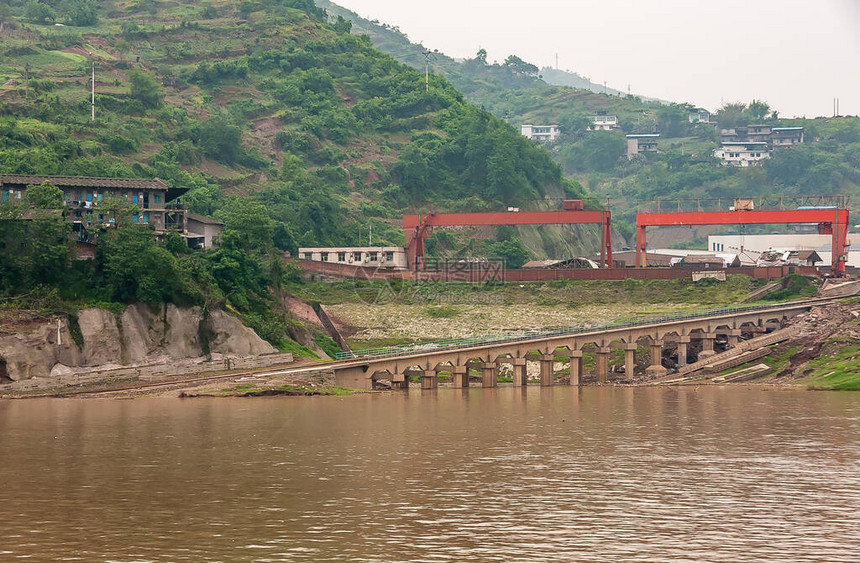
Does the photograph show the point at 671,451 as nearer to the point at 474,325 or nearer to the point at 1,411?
the point at 1,411

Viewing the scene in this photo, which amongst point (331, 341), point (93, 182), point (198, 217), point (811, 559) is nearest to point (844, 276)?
point (331, 341)

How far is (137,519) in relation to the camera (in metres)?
48.7

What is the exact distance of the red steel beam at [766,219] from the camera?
476ft

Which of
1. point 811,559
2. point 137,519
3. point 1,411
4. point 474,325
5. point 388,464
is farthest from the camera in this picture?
point 474,325

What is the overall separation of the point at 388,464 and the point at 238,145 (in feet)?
437

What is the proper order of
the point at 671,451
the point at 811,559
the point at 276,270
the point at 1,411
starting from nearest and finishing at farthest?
the point at 811,559 < the point at 671,451 < the point at 1,411 < the point at 276,270

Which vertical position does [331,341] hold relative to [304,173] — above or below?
below

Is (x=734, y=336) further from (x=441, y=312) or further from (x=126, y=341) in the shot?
(x=126, y=341)

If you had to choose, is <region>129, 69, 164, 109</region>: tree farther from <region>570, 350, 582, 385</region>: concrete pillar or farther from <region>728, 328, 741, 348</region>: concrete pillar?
<region>728, 328, 741, 348</region>: concrete pillar

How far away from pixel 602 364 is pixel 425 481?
180 ft

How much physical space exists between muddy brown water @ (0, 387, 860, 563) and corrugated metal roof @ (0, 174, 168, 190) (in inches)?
1187

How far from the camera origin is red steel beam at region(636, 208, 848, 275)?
14500 centimetres

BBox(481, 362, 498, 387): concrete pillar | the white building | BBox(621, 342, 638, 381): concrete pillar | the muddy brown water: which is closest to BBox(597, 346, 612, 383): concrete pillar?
BBox(621, 342, 638, 381): concrete pillar

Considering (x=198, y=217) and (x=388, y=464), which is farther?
(x=198, y=217)
